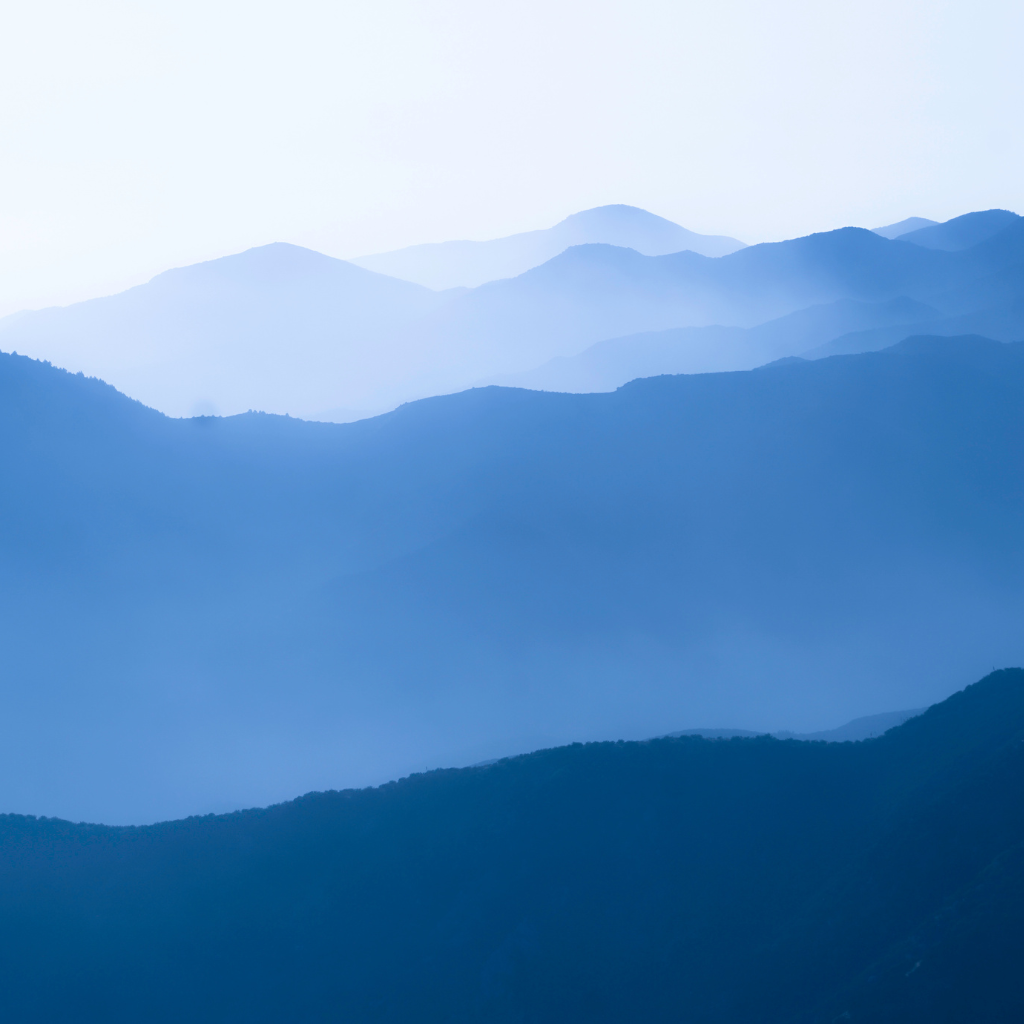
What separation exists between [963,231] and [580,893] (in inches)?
7701

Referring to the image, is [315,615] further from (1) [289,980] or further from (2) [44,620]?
(1) [289,980]

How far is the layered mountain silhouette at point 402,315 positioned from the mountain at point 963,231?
740cm

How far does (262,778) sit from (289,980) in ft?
97.3

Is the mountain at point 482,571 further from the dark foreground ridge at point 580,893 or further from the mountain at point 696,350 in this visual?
the mountain at point 696,350

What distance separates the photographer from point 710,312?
17662 centimetres

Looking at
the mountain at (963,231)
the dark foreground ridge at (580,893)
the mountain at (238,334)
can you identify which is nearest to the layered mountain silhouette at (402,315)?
the mountain at (238,334)

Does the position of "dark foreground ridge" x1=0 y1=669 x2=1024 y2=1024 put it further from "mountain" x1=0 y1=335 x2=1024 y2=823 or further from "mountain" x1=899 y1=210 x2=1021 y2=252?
"mountain" x1=899 y1=210 x2=1021 y2=252

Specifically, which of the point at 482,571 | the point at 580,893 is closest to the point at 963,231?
the point at 482,571

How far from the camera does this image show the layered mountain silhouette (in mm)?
162500

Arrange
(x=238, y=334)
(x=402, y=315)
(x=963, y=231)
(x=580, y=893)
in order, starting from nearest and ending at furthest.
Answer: (x=580, y=893) < (x=963, y=231) < (x=238, y=334) < (x=402, y=315)

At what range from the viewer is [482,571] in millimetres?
65875

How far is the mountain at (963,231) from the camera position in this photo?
178 m

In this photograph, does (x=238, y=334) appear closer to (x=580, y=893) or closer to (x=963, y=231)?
(x=963, y=231)

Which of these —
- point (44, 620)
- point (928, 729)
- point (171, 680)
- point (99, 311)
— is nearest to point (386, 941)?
point (928, 729)
